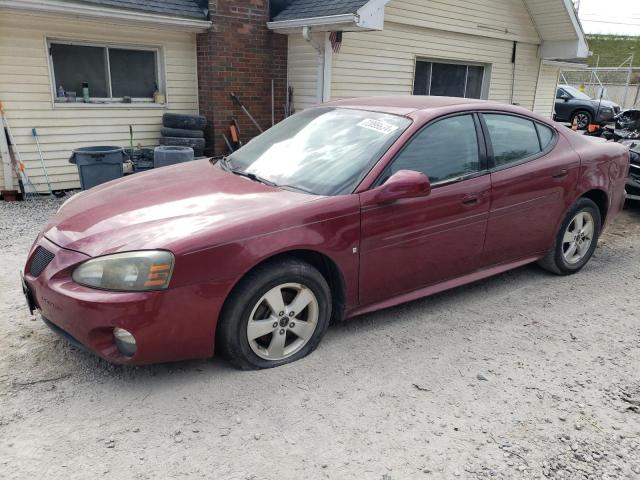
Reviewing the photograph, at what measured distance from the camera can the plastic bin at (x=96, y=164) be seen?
6.91m

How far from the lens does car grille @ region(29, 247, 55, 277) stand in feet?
9.86

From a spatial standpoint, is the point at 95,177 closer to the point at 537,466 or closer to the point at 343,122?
the point at 343,122

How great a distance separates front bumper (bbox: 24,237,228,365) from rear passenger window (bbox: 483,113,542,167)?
2462 mm

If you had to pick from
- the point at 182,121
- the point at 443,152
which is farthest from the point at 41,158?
the point at 443,152

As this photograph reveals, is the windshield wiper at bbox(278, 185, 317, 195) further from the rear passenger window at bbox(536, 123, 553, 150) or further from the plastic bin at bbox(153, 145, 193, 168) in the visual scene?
the plastic bin at bbox(153, 145, 193, 168)

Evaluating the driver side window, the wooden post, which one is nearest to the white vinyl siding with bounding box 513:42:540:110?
the driver side window

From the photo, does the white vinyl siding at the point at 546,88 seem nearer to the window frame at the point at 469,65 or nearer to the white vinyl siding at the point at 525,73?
the white vinyl siding at the point at 525,73

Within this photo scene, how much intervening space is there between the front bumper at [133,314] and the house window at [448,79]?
28.6 ft

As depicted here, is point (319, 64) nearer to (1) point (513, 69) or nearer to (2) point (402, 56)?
(2) point (402, 56)

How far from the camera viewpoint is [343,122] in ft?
12.9

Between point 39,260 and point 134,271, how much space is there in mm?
774

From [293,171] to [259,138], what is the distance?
0.91 meters

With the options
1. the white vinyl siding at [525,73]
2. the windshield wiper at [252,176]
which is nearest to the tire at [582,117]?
the white vinyl siding at [525,73]

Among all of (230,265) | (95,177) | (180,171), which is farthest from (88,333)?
(95,177)
